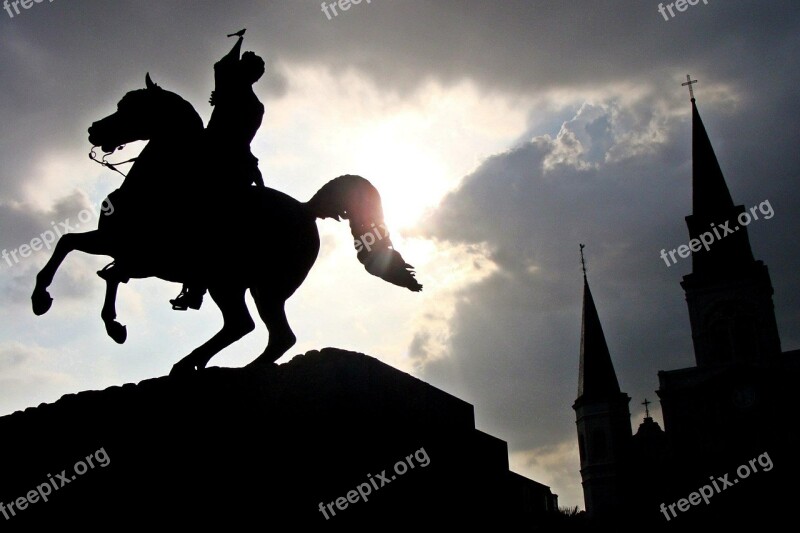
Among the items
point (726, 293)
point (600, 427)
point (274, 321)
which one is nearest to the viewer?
point (274, 321)

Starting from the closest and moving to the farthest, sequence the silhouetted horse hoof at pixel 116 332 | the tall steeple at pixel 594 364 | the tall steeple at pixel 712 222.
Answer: the silhouetted horse hoof at pixel 116 332 → the tall steeple at pixel 712 222 → the tall steeple at pixel 594 364

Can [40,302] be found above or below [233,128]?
below

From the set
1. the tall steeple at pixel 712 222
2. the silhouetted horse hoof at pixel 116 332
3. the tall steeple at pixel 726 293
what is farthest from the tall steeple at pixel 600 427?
the silhouetted horse hoof at pixel 116 332

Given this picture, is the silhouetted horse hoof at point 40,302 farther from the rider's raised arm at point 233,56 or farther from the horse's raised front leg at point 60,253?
the rider's raised arm at point 233,56

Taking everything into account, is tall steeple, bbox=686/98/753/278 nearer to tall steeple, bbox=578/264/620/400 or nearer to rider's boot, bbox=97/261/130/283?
tall steeple, bbox=578/264/620/400

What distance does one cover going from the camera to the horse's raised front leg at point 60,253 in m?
6.01

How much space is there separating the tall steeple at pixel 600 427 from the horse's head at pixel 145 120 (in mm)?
58610

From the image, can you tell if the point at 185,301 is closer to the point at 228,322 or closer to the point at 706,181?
the point at 228,322

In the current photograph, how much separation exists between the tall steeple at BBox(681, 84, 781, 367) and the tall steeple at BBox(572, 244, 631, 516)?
7225mm

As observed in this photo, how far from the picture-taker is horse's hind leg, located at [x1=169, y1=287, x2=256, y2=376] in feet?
20.1

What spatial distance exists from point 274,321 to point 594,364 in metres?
63.8

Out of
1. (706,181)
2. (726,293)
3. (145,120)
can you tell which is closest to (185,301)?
(145,120)

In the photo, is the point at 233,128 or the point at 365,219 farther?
the point at 233,128

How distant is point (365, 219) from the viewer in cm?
659
